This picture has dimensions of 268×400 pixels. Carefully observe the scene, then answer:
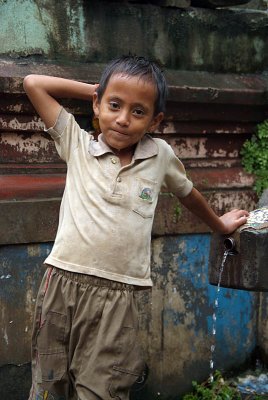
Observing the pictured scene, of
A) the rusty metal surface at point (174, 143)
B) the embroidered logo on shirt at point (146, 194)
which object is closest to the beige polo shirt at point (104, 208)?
the embroidered logo on shirt at point (146, 194)

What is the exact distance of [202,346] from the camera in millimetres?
4266

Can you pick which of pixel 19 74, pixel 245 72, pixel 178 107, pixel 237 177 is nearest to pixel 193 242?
pixel 237 177

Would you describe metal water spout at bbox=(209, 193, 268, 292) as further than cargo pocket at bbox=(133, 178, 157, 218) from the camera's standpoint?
Yes

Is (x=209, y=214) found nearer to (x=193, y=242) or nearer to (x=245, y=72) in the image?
(x=193, y=242)

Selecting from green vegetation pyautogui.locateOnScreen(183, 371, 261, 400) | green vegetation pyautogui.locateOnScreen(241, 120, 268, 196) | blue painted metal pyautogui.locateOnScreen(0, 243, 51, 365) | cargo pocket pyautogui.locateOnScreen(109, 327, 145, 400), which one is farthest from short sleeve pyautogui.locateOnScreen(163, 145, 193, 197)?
green vegetation pyautogui.locateOnScreen(183, 371, 261, 400)

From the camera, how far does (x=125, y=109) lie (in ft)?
9.02

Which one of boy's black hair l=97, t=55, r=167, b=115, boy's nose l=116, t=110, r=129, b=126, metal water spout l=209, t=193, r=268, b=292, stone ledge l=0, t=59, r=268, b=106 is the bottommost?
metal water spout l=209, t=193, r=268, b=292

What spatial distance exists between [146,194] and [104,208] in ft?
0.63

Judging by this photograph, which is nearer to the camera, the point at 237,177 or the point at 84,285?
the point at 84,285

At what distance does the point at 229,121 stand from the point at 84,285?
5.97 ft

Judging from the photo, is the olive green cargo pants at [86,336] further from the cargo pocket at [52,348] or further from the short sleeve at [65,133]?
the short sleeve at [65,133]

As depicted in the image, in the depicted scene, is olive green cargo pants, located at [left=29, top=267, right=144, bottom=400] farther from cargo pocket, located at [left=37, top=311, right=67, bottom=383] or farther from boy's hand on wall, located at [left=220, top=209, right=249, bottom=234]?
boy's hand on wall, located at [left=220, top=209, right=249, bottom=234]

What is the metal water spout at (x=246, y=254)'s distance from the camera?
3.06 meters

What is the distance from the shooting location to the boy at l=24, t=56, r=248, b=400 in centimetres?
278
